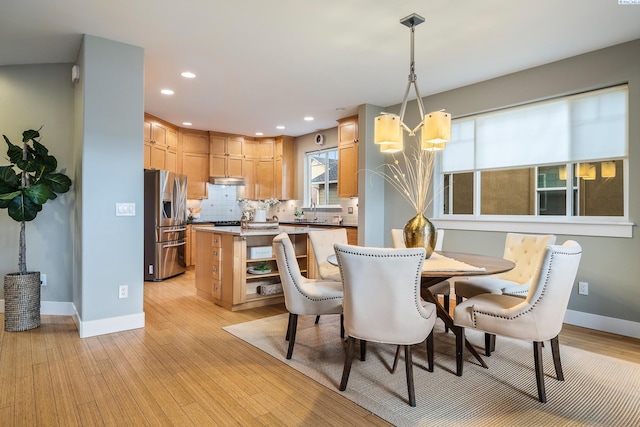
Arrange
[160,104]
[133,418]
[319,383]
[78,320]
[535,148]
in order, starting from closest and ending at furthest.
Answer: [133,418] < [319,383] < [78,320] < [535,148] < [160,104]

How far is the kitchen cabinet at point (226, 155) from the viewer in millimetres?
7133

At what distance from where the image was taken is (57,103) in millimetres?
3809

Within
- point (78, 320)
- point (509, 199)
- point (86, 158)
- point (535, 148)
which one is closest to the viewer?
point (86, 158)

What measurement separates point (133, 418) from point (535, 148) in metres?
4.19

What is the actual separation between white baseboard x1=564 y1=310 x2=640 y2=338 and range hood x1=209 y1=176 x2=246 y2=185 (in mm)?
5938

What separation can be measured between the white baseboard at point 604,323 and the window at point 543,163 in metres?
0.90

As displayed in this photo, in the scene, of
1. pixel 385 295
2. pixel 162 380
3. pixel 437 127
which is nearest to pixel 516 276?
pixel 437 127

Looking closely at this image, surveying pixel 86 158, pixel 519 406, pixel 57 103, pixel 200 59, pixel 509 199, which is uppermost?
pixel 200 59

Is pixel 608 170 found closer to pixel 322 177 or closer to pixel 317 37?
pixel 317 37

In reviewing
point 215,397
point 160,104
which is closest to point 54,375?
point 215,397

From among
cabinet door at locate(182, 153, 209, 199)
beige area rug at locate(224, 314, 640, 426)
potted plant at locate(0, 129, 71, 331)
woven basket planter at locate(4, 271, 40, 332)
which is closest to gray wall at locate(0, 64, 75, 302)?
potted plant at locate(0, 129, 71, 331)

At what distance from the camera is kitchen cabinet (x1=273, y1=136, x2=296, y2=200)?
758 cm

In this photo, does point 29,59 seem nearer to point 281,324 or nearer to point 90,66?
point 90,66

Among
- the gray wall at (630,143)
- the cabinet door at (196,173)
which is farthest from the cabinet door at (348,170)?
the cabinet door at (196,173)
